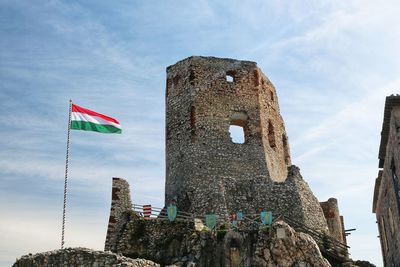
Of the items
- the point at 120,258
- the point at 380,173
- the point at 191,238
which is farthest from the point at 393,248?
the point at 120,258

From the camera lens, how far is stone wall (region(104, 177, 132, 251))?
81.0 feet

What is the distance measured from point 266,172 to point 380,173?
624 cm

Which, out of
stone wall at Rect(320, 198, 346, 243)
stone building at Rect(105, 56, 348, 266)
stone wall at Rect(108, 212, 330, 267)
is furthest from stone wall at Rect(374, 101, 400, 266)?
stone wall at Rect(108, 212, 330, 267)

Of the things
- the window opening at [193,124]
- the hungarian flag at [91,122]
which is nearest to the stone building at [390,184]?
the window opening at [193,124]

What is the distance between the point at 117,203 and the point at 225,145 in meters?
7.26

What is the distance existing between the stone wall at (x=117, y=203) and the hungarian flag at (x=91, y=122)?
128 inches

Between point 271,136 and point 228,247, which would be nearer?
point 228,247

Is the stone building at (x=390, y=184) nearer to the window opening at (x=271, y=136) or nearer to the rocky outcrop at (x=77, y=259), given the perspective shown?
the window opening at (x=271, y=136)

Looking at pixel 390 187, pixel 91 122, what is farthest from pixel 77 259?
pixel 390 187

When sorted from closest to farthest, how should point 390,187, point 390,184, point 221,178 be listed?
point 390,184 < point 390,187 < point 221,178

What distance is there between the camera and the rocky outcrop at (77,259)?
54.7 feet

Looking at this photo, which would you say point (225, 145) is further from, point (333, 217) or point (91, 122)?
point (91, 122)

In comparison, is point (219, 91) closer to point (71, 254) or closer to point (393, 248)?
point (393, 248)

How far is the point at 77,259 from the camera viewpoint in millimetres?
16828
